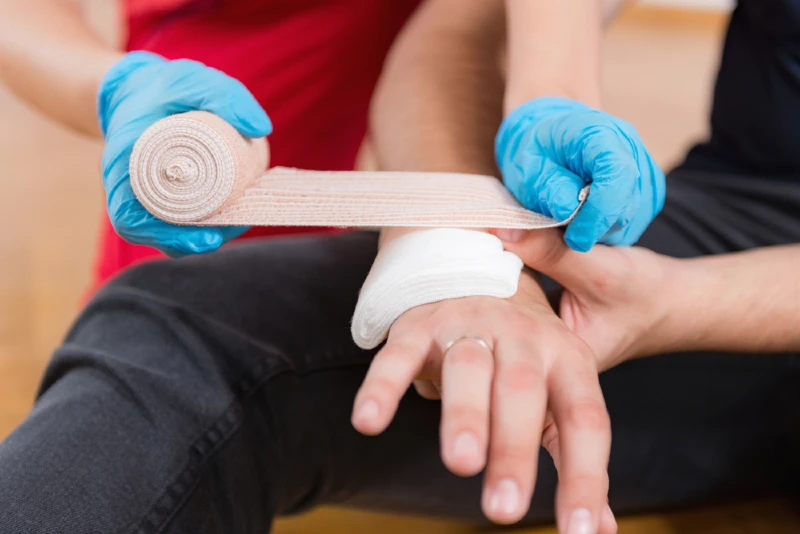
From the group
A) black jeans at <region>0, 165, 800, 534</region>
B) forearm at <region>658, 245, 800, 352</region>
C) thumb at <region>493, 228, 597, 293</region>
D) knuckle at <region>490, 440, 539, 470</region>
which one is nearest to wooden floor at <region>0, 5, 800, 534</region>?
black jeans at <region>0, 165, 800, 534</region>

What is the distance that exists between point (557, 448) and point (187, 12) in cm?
91

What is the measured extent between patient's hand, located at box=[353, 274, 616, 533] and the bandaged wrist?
1cm

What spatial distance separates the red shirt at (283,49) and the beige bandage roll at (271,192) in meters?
0.52

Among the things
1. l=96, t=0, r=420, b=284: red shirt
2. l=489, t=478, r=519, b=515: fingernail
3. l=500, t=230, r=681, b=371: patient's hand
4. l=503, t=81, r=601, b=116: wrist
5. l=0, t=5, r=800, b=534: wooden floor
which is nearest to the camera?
l=489, t=478, r=519, b=515: fingernail

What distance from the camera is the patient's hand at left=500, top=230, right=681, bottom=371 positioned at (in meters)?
0.61

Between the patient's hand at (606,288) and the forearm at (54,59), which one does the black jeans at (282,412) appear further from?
the forearm at (54,59)

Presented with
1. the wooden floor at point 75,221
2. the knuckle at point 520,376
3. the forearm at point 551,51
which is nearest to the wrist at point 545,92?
the forearm at point 551,51

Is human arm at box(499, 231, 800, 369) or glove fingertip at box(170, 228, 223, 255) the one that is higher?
glove fingertip at box(170, 228, 223, 255)

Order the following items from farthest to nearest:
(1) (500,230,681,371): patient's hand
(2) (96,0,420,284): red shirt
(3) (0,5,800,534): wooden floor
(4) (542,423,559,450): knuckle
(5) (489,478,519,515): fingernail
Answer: (2) (96,0,420,284): red shirt, (3) (0,5,800,534): wooden floor, (1) (500,230,681,371): patient's hand, (4) (542,423,559,450): knuckle, (5) (489,478,519,515): fingernail

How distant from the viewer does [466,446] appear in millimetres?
406

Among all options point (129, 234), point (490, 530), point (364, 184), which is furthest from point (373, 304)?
point (490, 530)

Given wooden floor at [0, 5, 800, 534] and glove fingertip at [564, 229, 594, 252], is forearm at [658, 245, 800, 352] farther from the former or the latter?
wooden floor at [0, 5, 800, 534]

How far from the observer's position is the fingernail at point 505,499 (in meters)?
0.39

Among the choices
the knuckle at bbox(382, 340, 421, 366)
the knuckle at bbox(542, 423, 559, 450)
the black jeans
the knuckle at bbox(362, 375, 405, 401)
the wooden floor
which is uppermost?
the knuckle at bbox(362, 375, 405, 401)
